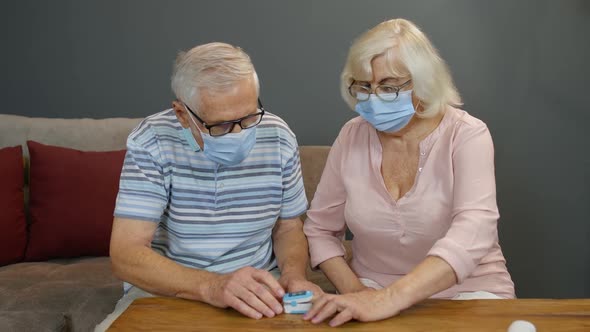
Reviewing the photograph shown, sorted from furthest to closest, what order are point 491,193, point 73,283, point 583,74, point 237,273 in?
point 583,74 → point 73,283 → point 491,193 → point 237,273

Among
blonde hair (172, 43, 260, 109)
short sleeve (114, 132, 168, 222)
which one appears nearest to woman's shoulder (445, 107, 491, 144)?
blonde hair (172, 43, 260, 109)

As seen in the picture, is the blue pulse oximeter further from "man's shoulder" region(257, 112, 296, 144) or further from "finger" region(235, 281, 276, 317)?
"man's shoulder" region(257, 112, 296, 144)

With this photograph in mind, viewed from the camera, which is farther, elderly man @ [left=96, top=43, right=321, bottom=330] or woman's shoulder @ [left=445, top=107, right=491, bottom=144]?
woman's shoulder @ [left=445, top=107, right=491, bottom=144]

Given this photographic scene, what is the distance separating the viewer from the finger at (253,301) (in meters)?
1.48

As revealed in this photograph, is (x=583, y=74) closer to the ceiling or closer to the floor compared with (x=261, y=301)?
closer to the ceiling

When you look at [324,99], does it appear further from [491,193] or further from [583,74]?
[491,193]

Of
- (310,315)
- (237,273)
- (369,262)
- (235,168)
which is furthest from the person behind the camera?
(369,262)

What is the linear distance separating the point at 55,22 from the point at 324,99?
4.11 ft

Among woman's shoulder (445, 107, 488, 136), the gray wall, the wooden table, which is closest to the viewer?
the wooden table

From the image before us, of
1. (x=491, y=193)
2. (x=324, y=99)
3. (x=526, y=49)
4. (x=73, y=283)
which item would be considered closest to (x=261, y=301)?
(x=491, y=193)

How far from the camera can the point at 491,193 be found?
1744 millimetres

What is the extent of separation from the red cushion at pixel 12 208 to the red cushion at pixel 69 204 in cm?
4

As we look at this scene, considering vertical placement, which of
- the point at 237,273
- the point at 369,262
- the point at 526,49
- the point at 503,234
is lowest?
the point at 503,234

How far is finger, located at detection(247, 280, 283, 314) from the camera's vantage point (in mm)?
1492
